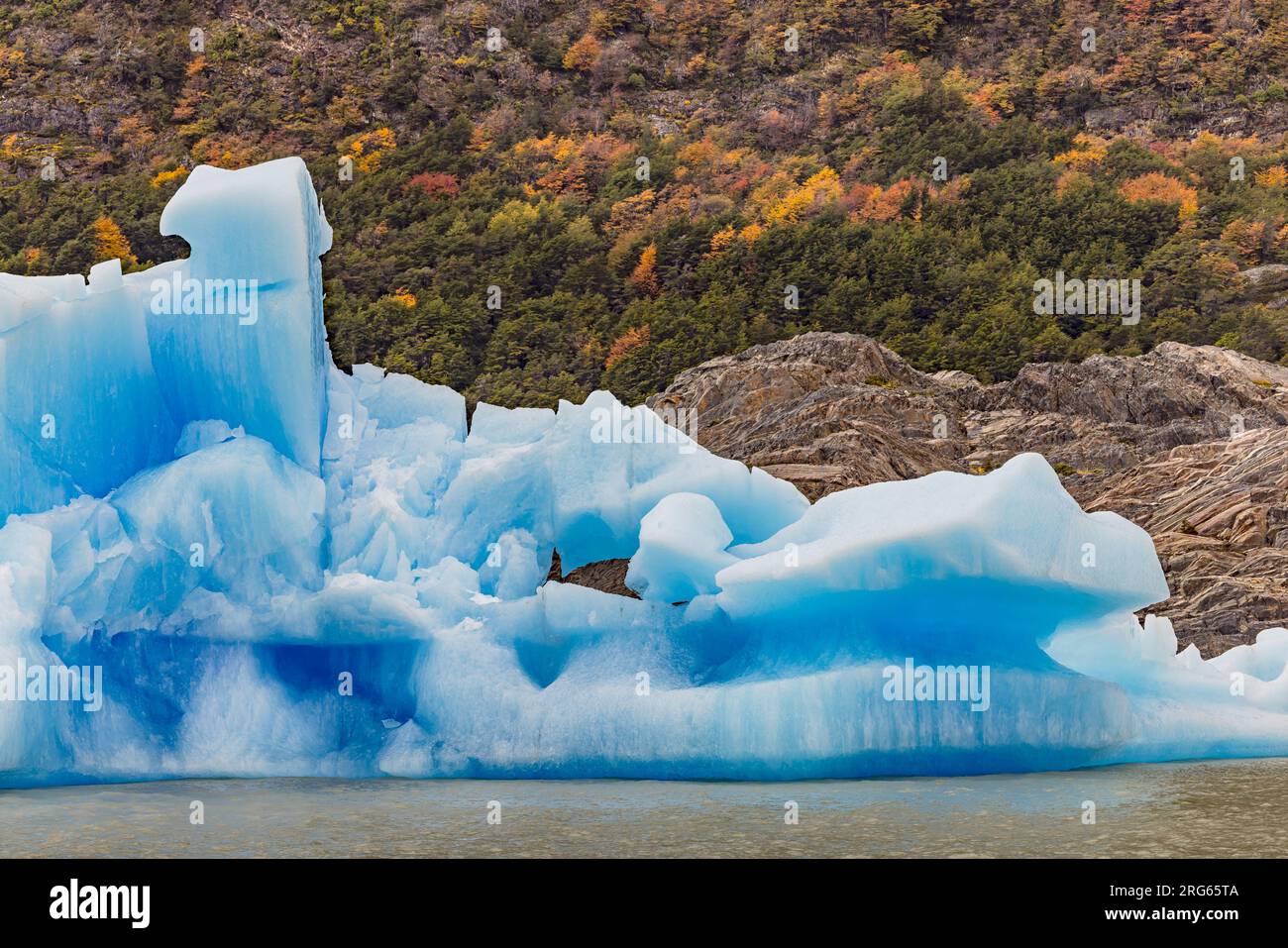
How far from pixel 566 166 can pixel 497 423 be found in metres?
42.7

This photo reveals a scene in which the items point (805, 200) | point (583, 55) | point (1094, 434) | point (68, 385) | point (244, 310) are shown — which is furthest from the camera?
point (583, 55)

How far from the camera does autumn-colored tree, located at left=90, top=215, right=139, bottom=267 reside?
4612cm

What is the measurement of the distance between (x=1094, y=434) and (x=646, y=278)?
74.0 feet

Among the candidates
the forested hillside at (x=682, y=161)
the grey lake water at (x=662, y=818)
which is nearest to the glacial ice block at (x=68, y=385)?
the grey lake water at (x=662, y=818)

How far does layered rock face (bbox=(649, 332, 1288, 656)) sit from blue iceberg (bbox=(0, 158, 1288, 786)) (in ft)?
28.3

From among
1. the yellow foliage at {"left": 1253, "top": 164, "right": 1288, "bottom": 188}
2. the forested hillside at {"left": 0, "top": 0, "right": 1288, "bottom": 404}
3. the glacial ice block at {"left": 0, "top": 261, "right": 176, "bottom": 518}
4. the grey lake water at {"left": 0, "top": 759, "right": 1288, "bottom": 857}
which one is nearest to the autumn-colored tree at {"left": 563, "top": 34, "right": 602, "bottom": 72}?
A: the forested hillside at {"left": 0, "top": 0, "right": 1288, "bottom": 404}

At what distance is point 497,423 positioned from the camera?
1208 centimetres

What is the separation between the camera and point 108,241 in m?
46.6

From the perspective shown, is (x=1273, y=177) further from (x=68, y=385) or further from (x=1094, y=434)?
(x=68, y=385)

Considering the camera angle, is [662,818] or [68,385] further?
[68,385]

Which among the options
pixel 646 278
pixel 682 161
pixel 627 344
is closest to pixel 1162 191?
pixel 682 161

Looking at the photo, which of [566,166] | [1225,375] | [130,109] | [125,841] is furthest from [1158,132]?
[125,841]

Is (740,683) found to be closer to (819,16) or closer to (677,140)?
(677,140)

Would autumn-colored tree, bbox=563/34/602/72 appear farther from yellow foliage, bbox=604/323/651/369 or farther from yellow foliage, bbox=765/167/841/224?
yellow foliage, bbox=604/323/651/369
